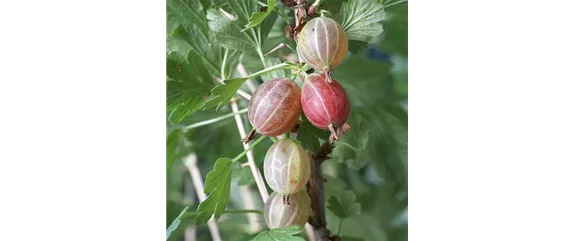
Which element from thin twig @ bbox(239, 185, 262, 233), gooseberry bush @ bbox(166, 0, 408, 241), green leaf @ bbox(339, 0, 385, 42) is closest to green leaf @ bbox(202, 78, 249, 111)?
gooseberry bush @ bbox(166, 0, 408, 241)

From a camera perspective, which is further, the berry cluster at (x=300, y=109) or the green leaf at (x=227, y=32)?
the green leaf at (x=227, y=32)

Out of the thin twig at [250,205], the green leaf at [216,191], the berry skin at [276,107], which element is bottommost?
the thin twig at [250,205]

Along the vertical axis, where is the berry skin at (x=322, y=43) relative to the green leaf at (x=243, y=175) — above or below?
above

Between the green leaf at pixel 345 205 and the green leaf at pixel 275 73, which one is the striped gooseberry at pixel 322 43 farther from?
the green leaf at pixel 345 205

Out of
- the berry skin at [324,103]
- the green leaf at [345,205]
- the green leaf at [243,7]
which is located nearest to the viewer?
the berry skin at [324,103]

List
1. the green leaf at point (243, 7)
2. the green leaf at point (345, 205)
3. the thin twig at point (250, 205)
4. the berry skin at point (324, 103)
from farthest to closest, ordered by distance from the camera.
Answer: the thin twig at point (250, 205), the green leaf at point (345, 205), the green leaf at point (243, 7), the berry skin at point (324, 103)

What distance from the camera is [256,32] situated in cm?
64

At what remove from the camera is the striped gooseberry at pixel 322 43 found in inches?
19.3

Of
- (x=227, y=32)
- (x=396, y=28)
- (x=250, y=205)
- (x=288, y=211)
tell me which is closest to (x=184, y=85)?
(x=227, y=32)

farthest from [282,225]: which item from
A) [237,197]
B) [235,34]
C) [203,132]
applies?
[237,197]

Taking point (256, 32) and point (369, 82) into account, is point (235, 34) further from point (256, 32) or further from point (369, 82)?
point (369, 82)

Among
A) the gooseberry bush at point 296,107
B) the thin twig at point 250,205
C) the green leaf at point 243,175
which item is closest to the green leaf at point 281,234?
the gooseberry bush at point 296,107

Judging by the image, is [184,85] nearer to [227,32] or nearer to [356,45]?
[227,32]
